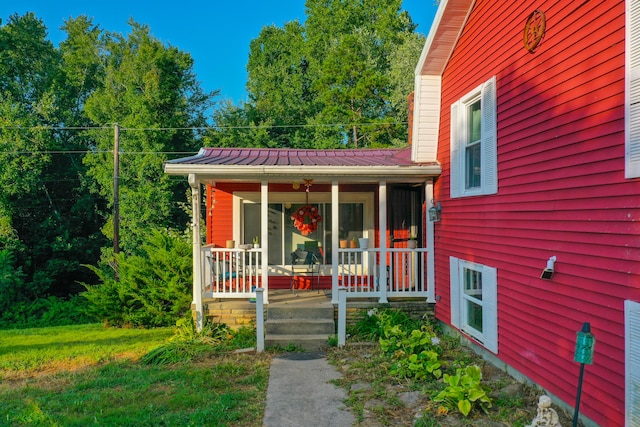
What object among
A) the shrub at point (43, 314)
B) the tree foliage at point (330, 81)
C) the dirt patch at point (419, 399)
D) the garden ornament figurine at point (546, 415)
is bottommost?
the shrub at point (43, 314)

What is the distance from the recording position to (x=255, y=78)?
84.1 ft

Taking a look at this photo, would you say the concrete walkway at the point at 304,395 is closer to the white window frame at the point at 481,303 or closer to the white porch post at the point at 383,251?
the white porch post at the point at 383,251

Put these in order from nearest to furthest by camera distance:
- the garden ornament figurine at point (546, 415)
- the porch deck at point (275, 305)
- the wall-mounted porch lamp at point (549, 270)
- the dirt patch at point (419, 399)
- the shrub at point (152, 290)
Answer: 1. the garden ornament figurine at point (546, 415)
2. the dirt patch at point (419, 399)
3. the wall-mounted porch lamp at point (549, 270)
4. the porch deck at point (275, 305)
5. the shrub at point (152, 290)

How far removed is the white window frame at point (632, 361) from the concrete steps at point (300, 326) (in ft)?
14.5

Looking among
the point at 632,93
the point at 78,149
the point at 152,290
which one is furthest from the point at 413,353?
the point at 78,149

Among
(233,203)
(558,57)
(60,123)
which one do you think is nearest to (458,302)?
(558,57)

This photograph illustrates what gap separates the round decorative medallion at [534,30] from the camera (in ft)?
15.5

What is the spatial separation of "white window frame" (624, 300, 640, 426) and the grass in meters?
3.16

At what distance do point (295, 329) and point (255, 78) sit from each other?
20.8 m

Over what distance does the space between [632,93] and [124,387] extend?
597 cm

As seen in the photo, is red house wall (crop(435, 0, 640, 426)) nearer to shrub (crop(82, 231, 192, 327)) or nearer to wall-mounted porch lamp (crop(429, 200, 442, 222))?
wall-mounted porch lamp (crop(429, 200, 442, 222))

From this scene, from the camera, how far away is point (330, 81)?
22406 mm

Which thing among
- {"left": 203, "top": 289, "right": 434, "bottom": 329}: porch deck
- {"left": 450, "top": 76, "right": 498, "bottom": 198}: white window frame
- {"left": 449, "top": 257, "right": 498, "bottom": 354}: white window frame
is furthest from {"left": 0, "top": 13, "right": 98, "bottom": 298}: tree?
{"left": 450, "top": 76, "right": 498, "bottom": 198}: white window frame

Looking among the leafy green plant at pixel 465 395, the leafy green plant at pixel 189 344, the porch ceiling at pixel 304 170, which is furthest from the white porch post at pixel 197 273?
the leafy green plant at pixel 465 395
